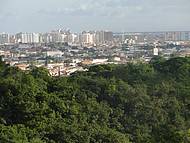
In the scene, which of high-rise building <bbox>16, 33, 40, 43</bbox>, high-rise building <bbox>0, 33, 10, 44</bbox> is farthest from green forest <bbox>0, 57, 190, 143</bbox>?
high-rise building <bbox>16, 33, 40, 43</bbox>

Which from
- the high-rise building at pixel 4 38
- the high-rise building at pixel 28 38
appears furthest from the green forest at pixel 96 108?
the high-rise building at pixel 28 38

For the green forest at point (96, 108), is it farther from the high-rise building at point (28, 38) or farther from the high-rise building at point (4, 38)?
the high-rise building at point (28, 38)

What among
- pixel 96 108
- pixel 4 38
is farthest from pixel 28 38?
pixel 96 108

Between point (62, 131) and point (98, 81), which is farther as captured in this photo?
point (98, 81)

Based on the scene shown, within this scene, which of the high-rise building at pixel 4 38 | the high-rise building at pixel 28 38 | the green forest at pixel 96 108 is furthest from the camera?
the high-rise building at pixel 28 38

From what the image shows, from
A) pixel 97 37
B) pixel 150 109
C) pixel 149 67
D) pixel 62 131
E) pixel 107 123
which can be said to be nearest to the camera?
pixel 62 131

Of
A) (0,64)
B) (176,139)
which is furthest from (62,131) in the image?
(0,64)

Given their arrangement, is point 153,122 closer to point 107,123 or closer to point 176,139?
point 107,123

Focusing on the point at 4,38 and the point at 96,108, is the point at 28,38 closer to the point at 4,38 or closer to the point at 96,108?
the point at 4,38
